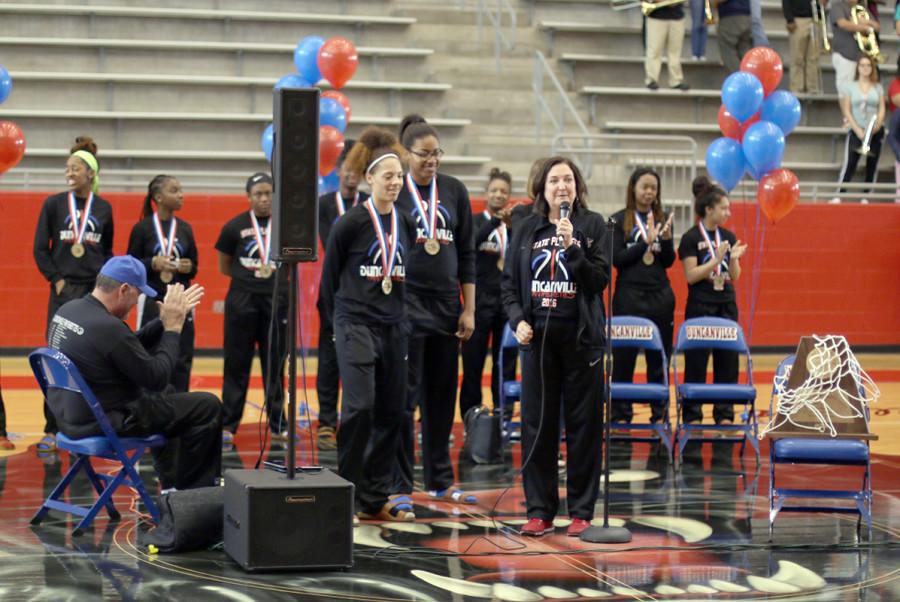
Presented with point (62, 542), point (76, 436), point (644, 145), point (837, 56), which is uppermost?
point (837, 56)

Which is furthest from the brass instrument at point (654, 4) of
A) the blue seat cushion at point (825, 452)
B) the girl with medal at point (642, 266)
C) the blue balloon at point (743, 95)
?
the blue seat cushion at point (825, 452)

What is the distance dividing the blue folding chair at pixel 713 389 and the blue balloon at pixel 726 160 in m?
1.85

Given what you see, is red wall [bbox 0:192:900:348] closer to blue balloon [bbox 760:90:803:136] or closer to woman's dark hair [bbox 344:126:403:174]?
blue balloon [bbox 760:90:803:136]

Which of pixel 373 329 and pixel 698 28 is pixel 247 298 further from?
pixel 698 28

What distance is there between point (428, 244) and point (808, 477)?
2.82 meters

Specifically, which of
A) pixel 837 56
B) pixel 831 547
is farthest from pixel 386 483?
pixel 837 56

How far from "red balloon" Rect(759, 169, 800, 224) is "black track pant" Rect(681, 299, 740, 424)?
1.14 m

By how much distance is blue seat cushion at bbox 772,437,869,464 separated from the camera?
6656 millimetres

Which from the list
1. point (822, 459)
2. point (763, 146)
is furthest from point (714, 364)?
point (822, 459)

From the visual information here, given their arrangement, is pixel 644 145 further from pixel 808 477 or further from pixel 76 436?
pixel 76 436

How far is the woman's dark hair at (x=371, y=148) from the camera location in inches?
275

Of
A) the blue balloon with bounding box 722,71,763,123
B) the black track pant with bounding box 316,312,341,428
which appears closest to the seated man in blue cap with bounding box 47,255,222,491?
the black track pant with bounding box 316,312,341,428

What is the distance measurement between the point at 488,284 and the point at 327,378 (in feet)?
4.17

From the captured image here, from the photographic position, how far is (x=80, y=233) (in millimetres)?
9070
